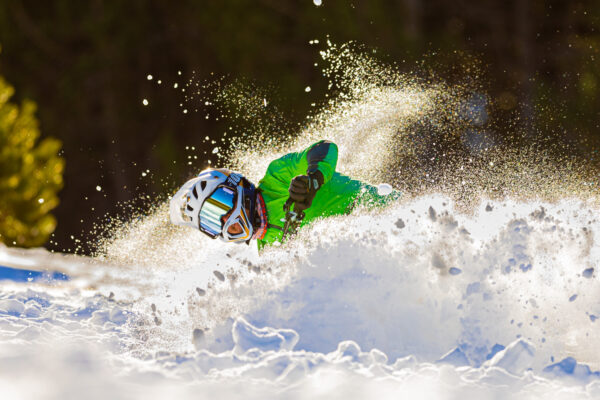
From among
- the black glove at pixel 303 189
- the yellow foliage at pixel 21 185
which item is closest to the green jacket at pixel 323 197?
the black glove at pixel 303 189

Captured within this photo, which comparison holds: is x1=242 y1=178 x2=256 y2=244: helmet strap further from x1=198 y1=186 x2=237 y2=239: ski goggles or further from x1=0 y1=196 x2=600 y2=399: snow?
x1=0 y1=196 x2=600 y2=399: snow

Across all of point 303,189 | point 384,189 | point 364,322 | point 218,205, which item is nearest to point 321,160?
point 303,189

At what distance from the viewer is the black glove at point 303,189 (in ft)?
10.8

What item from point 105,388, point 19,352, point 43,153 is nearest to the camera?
point 105,388

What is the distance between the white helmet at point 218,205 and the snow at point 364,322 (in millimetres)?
324

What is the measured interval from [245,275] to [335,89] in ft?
28.5

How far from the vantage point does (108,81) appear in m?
13.5

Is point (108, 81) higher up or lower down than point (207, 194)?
higher up

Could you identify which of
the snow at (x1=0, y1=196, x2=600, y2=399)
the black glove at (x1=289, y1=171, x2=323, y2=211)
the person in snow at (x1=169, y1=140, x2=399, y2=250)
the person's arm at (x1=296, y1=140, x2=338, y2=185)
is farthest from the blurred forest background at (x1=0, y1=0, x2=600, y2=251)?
the black glove at (x1=289, y1=171, x2=323, y2=211)

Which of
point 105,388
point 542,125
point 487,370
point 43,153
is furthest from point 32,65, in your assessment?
point 487,370

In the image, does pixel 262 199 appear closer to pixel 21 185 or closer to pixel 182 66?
pixel 21 185

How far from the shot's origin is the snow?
108 inches

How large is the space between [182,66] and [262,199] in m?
10.3

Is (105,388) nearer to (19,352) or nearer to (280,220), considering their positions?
(19,352)
